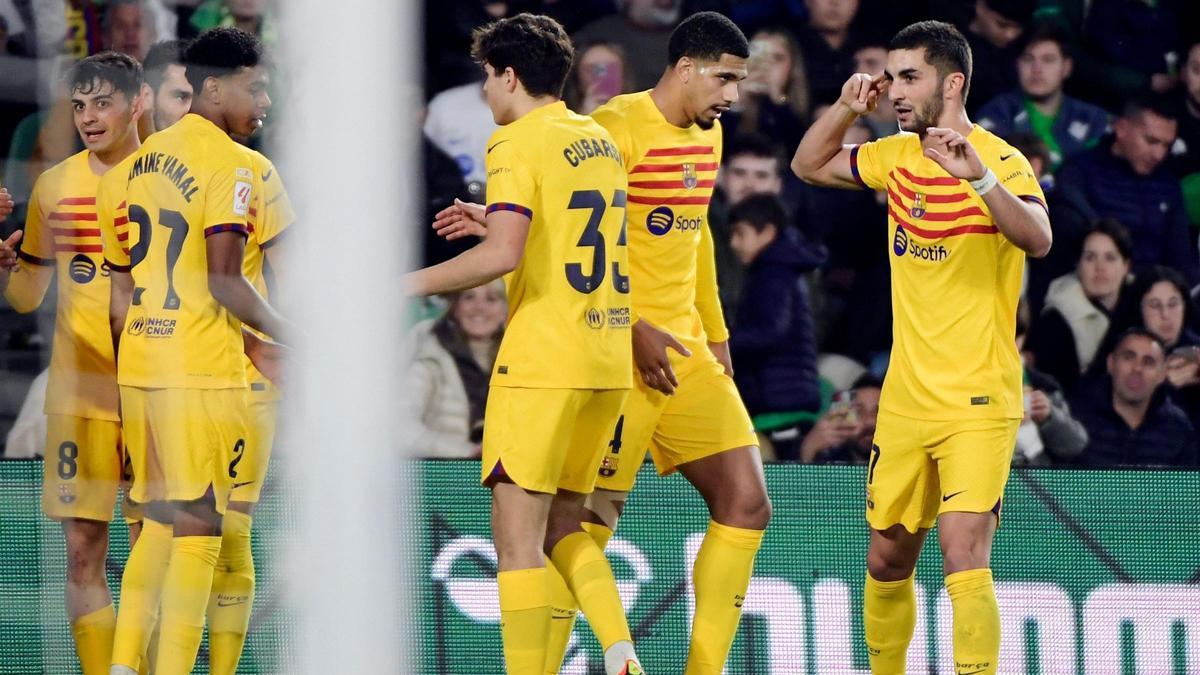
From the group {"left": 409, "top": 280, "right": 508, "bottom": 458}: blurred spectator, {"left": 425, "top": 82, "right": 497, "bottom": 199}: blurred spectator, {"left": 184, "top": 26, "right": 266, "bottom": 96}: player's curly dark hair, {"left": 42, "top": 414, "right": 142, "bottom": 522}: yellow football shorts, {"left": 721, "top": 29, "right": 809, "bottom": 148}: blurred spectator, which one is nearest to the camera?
{"left": 184, "top": 26, "right": 266, "bottom": 96}: player's curly dark hair

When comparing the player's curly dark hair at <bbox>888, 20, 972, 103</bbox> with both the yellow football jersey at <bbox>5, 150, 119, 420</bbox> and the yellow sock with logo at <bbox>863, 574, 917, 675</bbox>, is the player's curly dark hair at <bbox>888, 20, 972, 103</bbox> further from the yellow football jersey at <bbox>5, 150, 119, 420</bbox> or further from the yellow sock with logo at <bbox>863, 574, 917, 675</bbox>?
the yellow football jersey at <bbox>5, 150, 119, 420</bbox>

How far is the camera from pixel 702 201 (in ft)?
15.4

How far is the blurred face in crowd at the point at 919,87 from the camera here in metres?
4.32

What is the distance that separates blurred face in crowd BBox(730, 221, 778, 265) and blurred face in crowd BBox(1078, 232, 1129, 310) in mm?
1321

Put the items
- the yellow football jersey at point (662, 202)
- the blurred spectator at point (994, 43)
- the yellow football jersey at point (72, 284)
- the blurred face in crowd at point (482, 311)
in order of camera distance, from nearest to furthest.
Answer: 1. the yellow football jersey at point (72, 284)
2. the yellow football jersey at point (662, 202)
3. the blurred face in crowd at point (482, 311)
4. the blurred spectator at point (994, 43)

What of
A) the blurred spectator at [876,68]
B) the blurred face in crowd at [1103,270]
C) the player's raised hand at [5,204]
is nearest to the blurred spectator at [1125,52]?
the blurred face in crowd at [1103,270]

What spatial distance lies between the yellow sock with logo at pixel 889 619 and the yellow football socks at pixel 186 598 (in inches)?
69.8

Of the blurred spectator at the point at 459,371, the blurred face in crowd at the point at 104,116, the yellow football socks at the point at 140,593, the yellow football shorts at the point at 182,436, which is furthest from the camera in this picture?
the blurred spectator at the point at 459,371

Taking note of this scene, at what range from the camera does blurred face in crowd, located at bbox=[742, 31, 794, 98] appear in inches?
278

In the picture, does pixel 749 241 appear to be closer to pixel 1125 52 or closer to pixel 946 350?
pixel 1125 52

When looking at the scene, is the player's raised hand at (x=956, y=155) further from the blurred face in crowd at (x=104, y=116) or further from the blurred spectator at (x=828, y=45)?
the blurred spectator at (x=828, y=45)

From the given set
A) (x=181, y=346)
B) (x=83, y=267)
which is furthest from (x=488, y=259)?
(x=83, y=267)

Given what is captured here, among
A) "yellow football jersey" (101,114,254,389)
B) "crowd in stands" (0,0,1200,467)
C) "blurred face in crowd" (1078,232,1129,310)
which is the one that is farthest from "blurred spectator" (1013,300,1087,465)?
"yellow football jersey" (101,114,254,389)

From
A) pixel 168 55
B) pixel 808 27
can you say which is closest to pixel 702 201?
pixel 168 55
